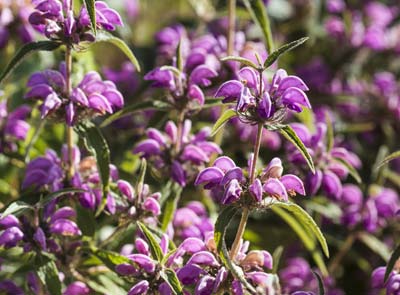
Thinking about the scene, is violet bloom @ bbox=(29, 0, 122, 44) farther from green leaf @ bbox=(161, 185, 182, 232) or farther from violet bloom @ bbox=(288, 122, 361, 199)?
violet bloom @ bbox=(288, 122, 361, 199)

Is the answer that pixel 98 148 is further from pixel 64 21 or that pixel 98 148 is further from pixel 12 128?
pixel 12 128

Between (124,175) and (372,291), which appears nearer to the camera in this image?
(124,175)

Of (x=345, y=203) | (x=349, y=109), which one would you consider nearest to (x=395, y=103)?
(x=349, y=109)

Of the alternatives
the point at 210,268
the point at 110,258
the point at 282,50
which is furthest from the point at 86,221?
the point at 282,50

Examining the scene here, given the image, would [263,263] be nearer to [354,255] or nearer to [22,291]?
[22,291]

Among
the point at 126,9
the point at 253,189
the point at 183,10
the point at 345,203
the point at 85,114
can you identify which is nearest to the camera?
the point at 253,189

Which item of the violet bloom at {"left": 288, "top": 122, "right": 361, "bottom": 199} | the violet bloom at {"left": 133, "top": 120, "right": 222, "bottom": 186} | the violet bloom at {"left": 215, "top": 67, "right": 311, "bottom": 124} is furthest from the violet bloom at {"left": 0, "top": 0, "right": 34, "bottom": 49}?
the violet bloom at {"left": 215, "top": 67, "right": 311, "bottom": 124}
